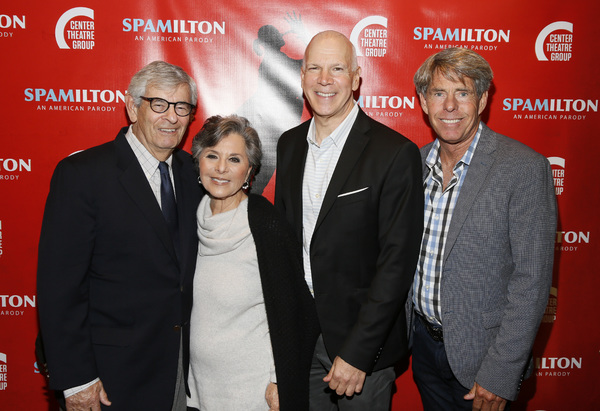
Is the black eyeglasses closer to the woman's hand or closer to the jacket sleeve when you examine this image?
the jacket sleeve

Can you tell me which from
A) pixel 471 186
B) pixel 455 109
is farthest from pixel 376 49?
pixel 471 186

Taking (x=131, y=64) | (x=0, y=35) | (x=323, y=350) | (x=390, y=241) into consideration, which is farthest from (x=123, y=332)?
(x=0, y=35)

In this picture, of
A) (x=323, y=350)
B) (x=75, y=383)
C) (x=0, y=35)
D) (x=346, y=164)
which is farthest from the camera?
(x=0, y=35)

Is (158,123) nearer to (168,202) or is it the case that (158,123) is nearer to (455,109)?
(168,202)

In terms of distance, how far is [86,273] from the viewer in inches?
70.2

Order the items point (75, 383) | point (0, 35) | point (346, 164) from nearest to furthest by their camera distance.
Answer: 1. point (75, 383)
2. point (346, 164)
3. point (0, 35)

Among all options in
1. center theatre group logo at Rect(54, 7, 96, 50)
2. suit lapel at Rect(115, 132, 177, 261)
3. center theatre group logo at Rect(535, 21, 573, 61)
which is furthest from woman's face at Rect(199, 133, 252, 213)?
center theatre group logo at Rect(535, 21, 573, 61)

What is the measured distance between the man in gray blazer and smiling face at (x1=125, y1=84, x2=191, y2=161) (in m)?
1.10

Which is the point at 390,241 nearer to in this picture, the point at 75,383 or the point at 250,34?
the point at 75,383

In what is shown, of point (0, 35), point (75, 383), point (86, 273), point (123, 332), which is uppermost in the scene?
point (0, 35)

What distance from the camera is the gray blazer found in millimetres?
1728

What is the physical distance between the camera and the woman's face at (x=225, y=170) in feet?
6.31

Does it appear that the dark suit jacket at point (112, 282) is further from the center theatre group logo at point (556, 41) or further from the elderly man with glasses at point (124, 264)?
the center theatre group logo at point (556, 41)

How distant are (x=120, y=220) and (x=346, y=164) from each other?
960mm
